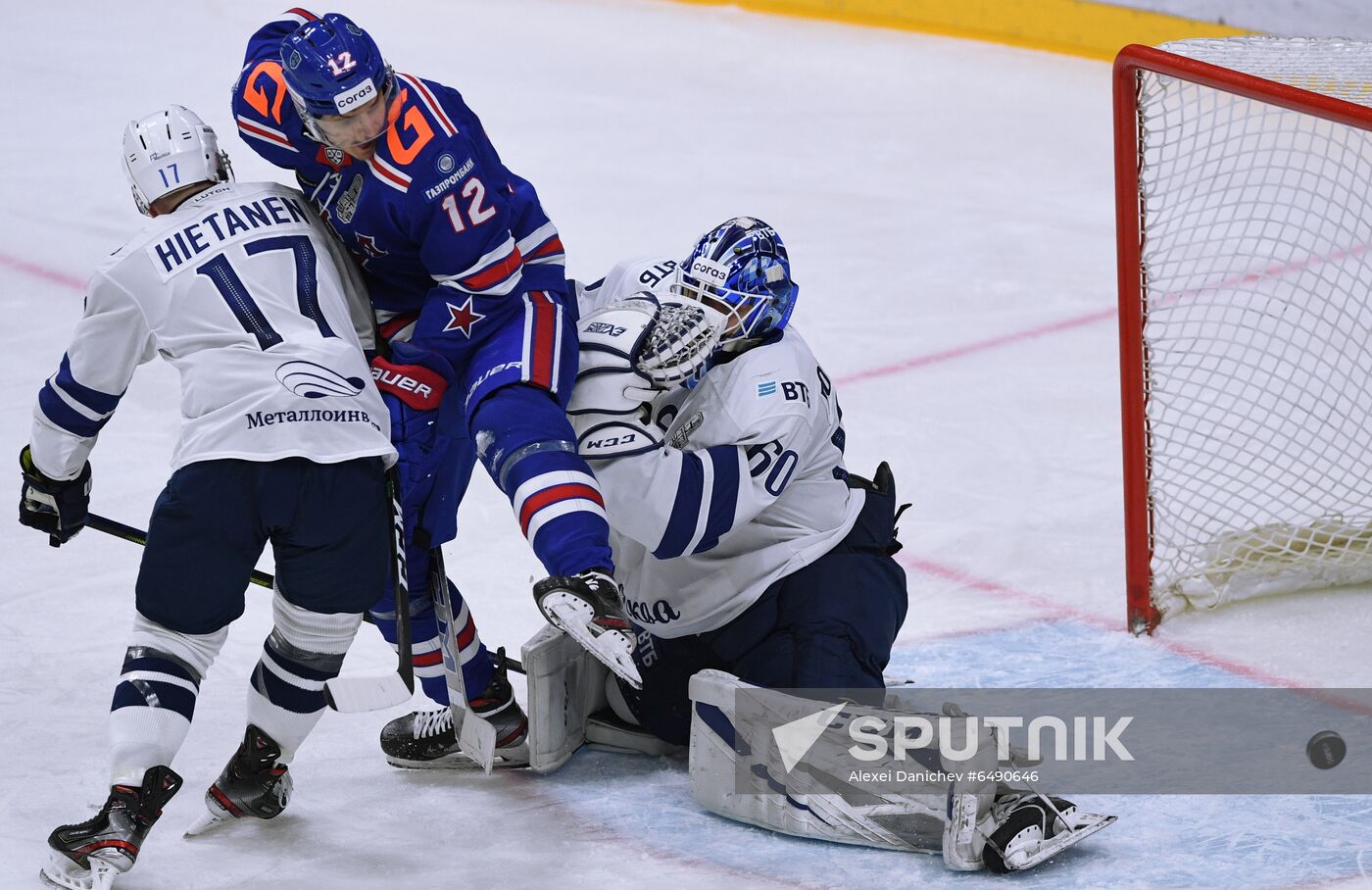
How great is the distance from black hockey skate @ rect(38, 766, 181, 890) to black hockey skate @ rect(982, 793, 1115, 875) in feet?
3.82

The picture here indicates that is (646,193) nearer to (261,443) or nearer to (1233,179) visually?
(1233,179)

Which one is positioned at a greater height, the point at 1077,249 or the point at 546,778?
the point at 1077,249

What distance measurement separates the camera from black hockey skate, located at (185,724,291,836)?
9.21ft

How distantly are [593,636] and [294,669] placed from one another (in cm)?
54

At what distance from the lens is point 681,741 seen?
304 cm

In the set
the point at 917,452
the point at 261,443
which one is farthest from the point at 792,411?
the point at 917,452

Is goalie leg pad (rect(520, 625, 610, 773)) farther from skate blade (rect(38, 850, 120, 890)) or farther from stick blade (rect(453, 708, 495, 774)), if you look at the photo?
skate blade (rect(38, 850, 120, 890))

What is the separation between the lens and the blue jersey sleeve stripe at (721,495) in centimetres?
275

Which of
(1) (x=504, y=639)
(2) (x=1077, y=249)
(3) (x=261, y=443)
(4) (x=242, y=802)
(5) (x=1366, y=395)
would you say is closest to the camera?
(3) (x=261, y=443)

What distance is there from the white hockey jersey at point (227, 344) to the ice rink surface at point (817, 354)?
25 centimetres

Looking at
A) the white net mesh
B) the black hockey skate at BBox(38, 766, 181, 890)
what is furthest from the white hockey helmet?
the white net mesh

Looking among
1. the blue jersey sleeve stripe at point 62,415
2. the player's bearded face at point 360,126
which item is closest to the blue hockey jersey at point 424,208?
the player's bearded face at point 360,126

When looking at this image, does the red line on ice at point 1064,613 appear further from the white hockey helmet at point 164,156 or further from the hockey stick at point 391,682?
the white hockey helmet at point 164,156

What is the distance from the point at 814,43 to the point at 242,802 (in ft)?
19.1
